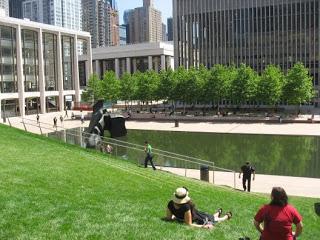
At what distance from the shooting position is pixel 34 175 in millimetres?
14688

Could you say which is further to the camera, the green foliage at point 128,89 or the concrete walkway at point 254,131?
the green foliage at point 128,89

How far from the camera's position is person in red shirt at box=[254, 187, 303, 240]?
6797mm

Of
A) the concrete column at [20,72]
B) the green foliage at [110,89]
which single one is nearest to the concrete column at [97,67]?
the green foliage at [110,89]

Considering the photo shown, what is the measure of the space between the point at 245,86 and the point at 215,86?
4.75 m

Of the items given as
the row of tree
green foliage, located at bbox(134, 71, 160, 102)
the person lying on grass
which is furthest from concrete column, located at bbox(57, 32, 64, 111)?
the person lying on grass

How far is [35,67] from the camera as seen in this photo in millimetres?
81812

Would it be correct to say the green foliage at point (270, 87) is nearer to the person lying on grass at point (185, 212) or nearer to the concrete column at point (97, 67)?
the person lying on grass at point (185, 212)

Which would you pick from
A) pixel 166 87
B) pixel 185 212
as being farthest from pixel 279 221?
pixel 166 87

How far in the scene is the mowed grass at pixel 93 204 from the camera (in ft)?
31.0

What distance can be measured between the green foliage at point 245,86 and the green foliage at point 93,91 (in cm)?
2544

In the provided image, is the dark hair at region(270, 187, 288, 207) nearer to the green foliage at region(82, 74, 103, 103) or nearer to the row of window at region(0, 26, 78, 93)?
the row of window at region(0, 26, 78, 93)

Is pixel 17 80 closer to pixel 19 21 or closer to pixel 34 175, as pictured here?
pixel 19 21

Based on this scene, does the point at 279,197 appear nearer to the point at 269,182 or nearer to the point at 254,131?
the point at 269,182

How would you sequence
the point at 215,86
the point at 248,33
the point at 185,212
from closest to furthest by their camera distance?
the point at 185,212 < the point at 215,86 < the point at 248,33
